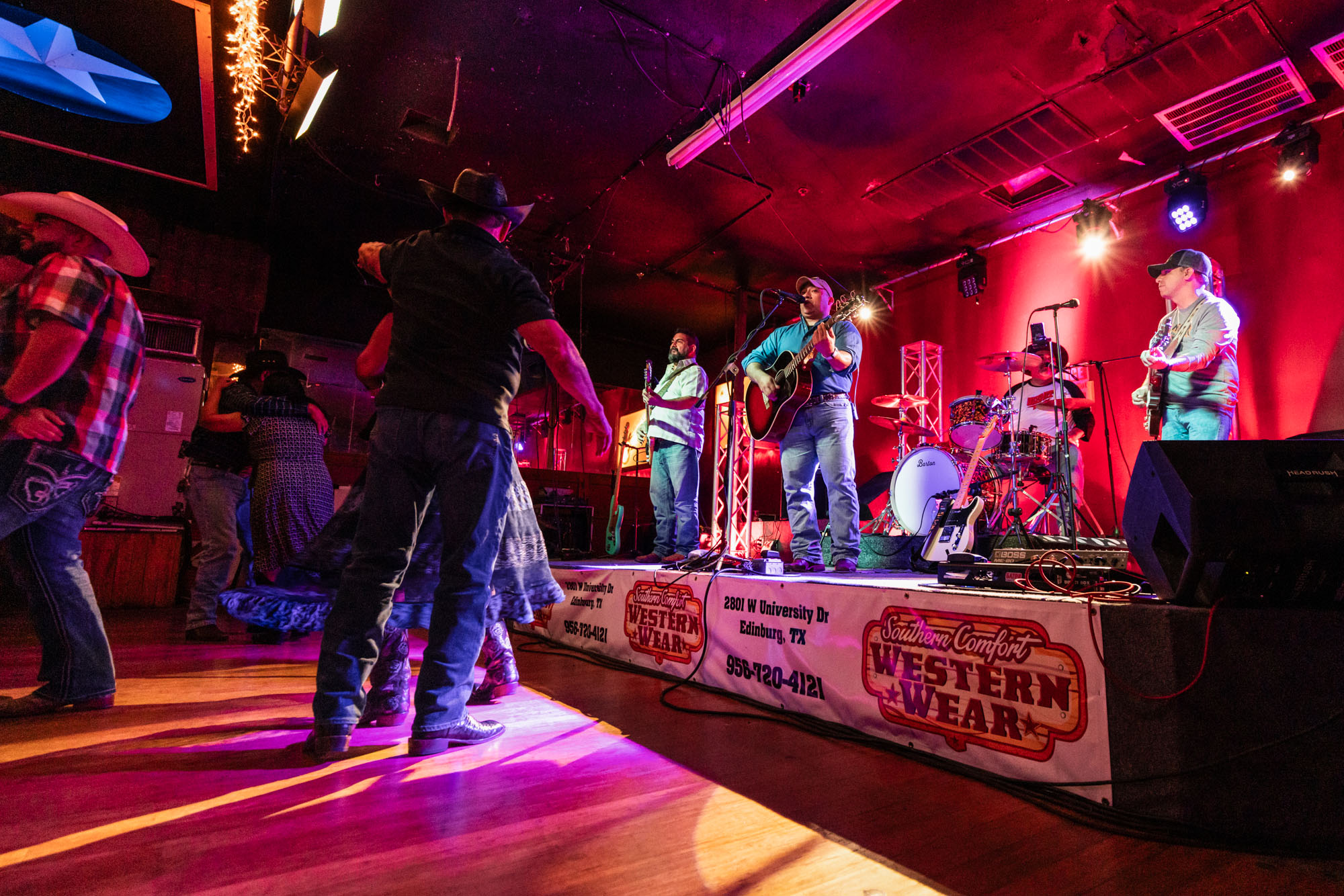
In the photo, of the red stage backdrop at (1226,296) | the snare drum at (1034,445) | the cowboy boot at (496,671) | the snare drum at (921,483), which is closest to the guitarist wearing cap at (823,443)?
the snare drum at (921,483)

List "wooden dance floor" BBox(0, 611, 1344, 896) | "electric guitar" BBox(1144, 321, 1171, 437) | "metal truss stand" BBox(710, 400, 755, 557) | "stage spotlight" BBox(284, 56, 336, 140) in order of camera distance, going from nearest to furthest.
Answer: "wooden dance floor" BBox(0, 611, 1344, 896), "electric guitar" BBox(1144, 321, 1171, 437), "metal truss stand" BBox(710, 400, 755, 557), "stage spotlight" BBox(284, 56, 336, 140)

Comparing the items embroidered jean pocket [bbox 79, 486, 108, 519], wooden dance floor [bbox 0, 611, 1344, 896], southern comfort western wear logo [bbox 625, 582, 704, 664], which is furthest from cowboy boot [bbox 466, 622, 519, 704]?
embroidered jean pocket [bbox 79, 486, 108, 519]

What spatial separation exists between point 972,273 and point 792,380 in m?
5.23

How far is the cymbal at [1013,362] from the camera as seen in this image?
18.7ft

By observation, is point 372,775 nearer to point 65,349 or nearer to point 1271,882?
point 65,349

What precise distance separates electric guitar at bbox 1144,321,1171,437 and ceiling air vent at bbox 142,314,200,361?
986cm

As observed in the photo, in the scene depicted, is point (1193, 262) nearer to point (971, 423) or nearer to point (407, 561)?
point (971, 423)

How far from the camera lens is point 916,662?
2.19 metres

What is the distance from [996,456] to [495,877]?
5443mm

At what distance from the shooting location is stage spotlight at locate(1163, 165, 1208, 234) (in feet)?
20.1

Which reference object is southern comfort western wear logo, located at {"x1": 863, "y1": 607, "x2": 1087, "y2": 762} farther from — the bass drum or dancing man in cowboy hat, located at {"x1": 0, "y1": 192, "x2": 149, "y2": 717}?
the bass drum

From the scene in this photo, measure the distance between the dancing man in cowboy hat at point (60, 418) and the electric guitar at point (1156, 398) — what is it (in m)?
5.34

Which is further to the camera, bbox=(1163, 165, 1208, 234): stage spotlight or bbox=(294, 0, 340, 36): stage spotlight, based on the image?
bbox=(1163, 165, 1208, 234): stage spotlight

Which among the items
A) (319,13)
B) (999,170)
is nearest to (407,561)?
(319,13)
